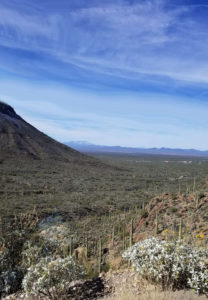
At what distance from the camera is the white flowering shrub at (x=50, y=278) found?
18.1 feet

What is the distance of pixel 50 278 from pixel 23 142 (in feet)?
232

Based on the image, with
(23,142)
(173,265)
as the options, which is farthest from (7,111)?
(173,265)

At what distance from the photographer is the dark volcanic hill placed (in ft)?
217

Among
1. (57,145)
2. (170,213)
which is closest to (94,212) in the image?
(170,213)

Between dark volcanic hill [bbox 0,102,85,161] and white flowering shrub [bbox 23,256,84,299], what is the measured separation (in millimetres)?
56499

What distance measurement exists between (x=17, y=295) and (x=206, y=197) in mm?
11317

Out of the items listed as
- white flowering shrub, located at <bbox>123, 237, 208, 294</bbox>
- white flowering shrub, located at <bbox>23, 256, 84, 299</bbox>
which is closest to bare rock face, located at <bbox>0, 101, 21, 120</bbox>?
white flowering shrub, located at <bbox>23, 256, 84, 299</bbox>

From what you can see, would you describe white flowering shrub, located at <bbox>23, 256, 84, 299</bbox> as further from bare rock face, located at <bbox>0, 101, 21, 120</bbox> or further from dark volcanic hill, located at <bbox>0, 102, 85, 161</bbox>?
bare rock face, located at <bbox>0, 101, 21, 120</bbox>

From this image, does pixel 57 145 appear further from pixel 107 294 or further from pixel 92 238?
pixel 107 294

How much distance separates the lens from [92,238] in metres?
15.5

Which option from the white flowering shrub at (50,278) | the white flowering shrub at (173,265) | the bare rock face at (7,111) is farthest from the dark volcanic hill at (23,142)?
the white flowering shrub at (173,265)

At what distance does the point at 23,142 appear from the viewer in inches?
2857

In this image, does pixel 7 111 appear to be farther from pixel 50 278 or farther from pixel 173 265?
pixel 173 265

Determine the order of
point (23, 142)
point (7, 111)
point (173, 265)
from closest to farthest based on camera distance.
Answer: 1. point (173, 265)
2. point (23, 142)
3. point (7, 111)
